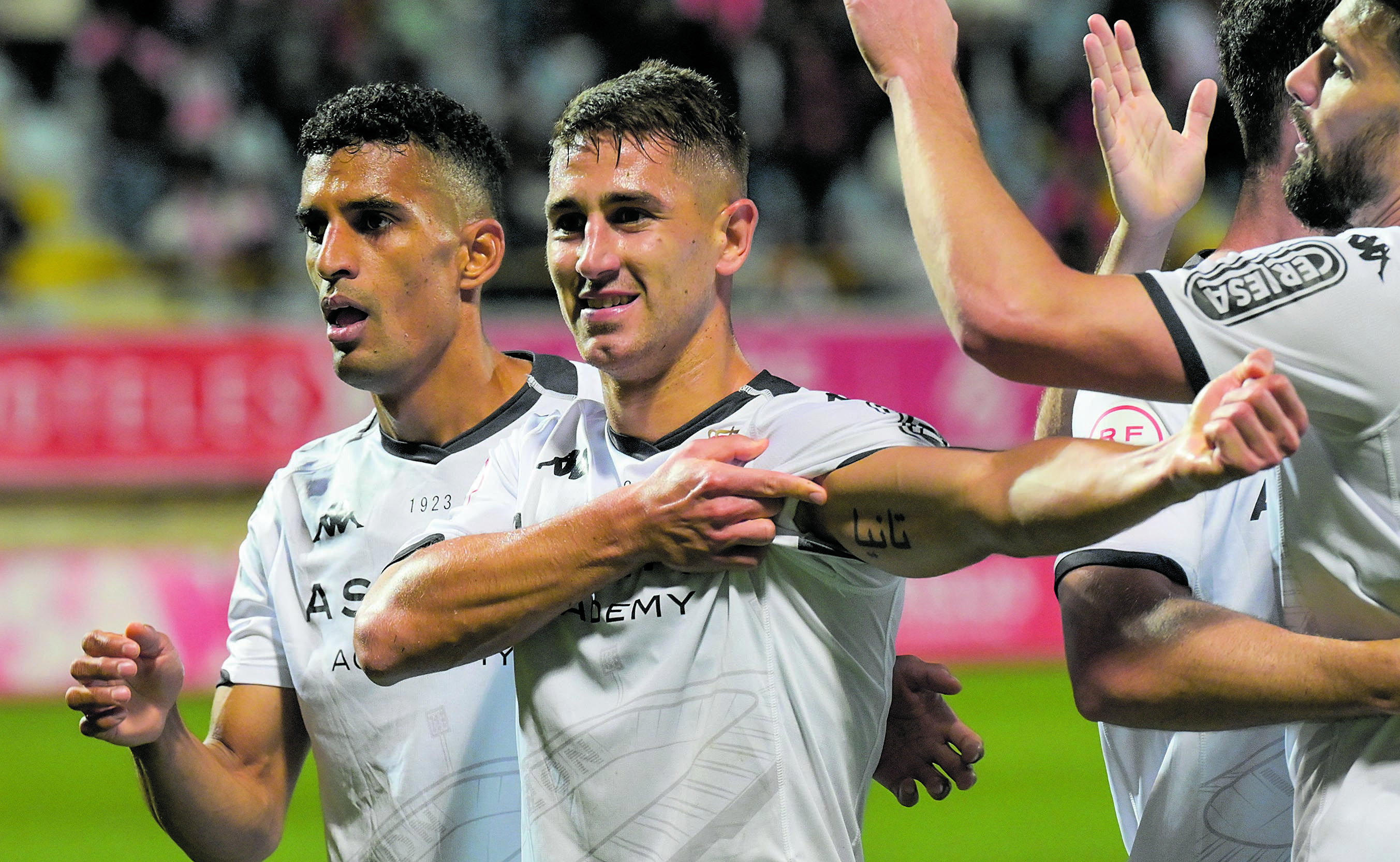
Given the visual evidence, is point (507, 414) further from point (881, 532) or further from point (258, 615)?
point (881, 532)

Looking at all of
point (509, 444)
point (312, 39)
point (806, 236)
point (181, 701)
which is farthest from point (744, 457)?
point (312, 39)

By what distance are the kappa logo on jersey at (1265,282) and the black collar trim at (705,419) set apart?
818 millimetres

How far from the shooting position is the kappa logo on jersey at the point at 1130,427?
259cm

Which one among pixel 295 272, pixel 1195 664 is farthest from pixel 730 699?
pixel 295 272

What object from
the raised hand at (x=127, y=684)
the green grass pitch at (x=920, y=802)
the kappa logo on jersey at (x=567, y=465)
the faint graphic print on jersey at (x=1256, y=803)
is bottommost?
the green grass pitch at (x=920, y=802)

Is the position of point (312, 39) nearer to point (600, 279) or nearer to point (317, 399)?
point (317, 399)

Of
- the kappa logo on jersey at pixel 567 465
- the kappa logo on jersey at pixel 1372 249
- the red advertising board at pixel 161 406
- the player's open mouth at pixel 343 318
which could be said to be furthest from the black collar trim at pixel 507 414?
the red advertising board at pixel 161 406

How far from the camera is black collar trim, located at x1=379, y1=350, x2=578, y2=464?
3.38 m

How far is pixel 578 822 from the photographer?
8.39ft

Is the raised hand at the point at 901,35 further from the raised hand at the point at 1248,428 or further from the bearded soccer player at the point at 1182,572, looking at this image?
the raised hand at the point at 1248,428

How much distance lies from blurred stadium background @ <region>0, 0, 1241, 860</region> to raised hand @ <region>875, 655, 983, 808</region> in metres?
4.81

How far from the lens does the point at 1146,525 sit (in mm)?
2516

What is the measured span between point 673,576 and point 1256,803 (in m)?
1.12

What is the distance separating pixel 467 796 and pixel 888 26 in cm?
171
